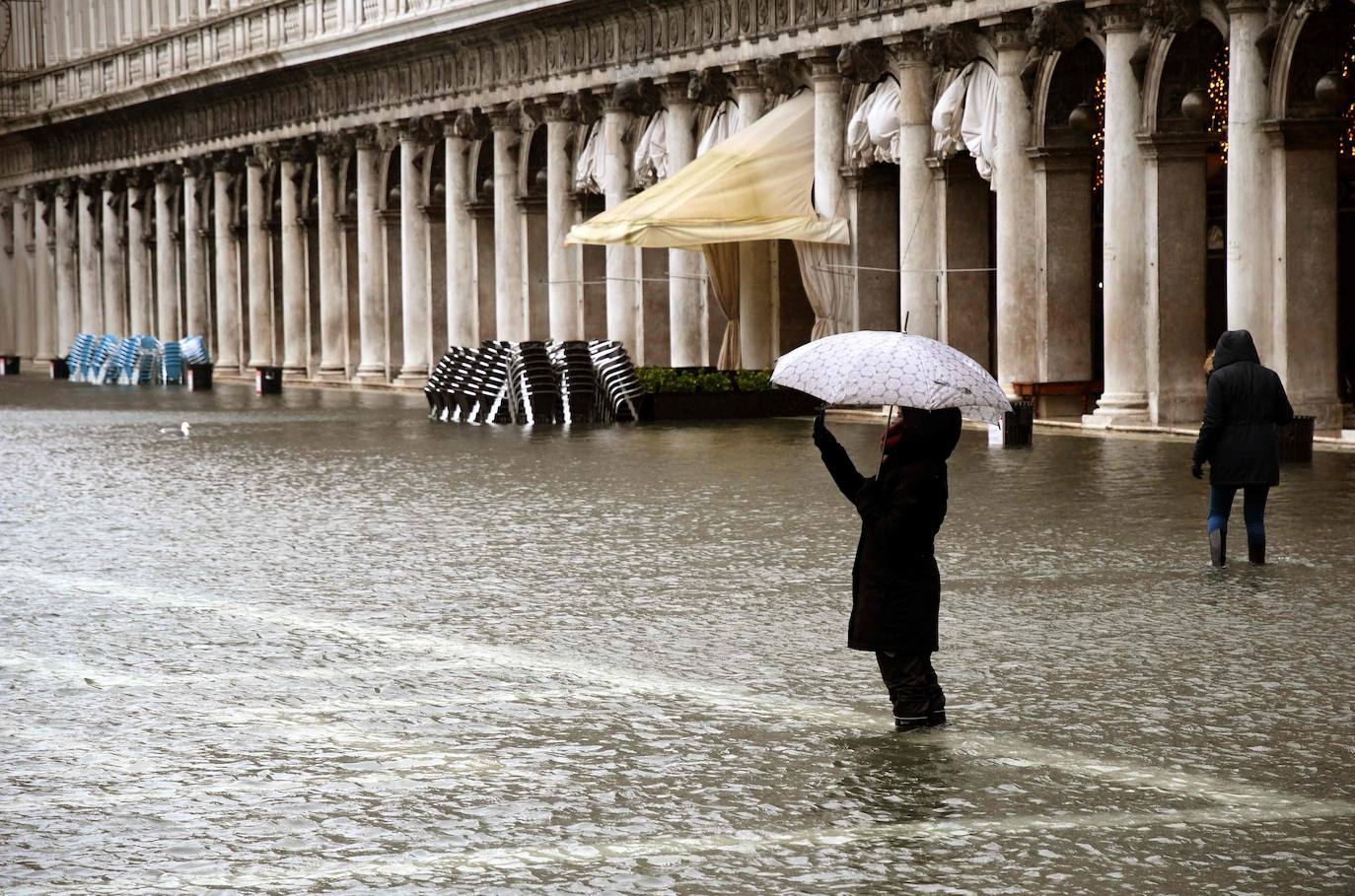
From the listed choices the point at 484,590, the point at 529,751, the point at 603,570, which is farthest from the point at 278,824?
the point at 603,570

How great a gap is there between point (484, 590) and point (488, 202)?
29.9m

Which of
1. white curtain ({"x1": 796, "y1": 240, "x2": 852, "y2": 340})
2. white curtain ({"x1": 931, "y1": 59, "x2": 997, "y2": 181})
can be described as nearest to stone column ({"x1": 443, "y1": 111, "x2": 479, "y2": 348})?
white curtain ({"x1": 796, "y1": 240, "x2": 852, "y2": 340})

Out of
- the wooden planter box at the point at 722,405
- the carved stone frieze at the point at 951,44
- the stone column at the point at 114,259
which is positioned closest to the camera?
the carved stone frieze at the point at 951,44

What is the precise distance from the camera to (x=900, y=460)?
793cm

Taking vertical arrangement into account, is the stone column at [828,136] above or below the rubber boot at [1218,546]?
above

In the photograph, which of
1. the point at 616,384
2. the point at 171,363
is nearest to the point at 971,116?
the point at 616,384

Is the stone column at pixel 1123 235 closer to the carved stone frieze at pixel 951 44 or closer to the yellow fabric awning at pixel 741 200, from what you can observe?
the carved stone frieze at pixel 951 44

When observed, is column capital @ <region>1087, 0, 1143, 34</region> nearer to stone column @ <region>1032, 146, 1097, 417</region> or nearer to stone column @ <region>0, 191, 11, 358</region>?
stone column @ <region>1032, 146, 1097, 417</region>

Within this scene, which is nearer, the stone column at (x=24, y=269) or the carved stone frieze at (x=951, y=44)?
the carved stone frieze at (x=951, y=44)

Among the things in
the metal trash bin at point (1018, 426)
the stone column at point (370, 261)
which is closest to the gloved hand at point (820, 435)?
the metal trash bin at point (1018, 426)

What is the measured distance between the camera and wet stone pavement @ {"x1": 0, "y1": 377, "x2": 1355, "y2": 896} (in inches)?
239

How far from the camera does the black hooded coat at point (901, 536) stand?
25.7ft

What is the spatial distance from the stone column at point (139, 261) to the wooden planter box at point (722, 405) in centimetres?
3098

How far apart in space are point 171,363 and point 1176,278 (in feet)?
85.8
